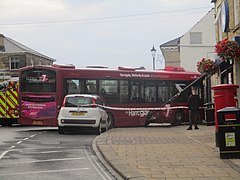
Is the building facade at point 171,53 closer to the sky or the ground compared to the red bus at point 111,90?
closer to the sky

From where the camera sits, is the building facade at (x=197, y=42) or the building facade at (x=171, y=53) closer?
the building facade at (x=197, y=42)

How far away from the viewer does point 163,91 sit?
916 inches

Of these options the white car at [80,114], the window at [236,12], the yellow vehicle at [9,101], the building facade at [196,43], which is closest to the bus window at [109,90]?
the white car at [80,114]

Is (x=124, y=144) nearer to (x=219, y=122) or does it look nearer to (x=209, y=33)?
(x=219, y=122)

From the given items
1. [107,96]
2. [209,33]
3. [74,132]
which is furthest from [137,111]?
[209,33]

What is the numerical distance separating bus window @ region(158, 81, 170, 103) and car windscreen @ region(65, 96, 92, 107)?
609cm

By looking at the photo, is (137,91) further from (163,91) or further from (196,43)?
(196,43)

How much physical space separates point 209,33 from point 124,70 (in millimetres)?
29331

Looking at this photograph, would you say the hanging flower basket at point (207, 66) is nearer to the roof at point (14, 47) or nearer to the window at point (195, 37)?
the window at point (195, 37)

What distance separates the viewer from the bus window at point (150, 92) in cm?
2275

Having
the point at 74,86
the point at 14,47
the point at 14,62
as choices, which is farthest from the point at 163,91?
the point at 14,47

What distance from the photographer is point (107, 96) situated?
21.7 m

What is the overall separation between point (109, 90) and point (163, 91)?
10.2 feet

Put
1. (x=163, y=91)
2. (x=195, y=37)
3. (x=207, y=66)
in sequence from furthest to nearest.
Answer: (x=195, y=37) < (x=163, y=91) < (x=207, y=66)
